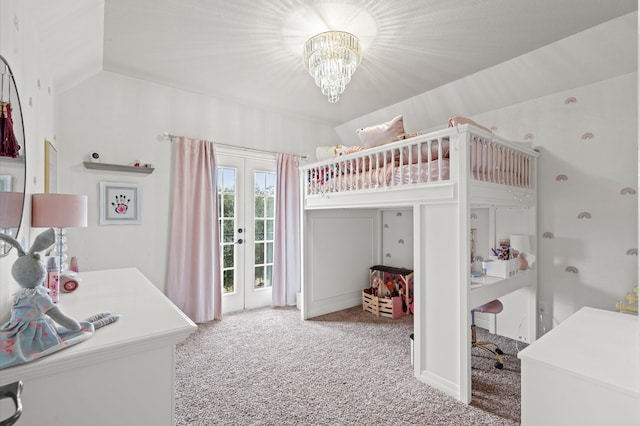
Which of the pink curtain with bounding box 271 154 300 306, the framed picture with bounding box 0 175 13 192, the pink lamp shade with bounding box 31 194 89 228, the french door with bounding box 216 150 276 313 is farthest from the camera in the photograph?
the pink curtain with bounding box 271 154 300 306

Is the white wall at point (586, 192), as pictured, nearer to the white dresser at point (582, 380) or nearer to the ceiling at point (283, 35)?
the ceiling at point (283, 35)

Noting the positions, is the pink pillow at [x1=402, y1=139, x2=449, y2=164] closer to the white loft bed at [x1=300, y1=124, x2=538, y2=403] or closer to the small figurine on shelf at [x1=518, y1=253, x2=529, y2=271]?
the white loft bed at [x1=300, y1=124, x2=538, y2=403]

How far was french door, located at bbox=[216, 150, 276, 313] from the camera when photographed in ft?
11.8

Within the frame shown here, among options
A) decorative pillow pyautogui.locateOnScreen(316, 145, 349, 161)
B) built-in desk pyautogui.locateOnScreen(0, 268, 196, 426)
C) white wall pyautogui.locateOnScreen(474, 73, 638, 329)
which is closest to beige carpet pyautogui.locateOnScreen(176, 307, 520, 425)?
white wall pyautogui.locateOnScreen(474, 73, 638, 329)

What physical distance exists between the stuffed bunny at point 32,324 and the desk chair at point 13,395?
61 mm

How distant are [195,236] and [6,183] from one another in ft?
6.91

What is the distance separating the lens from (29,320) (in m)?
0.94

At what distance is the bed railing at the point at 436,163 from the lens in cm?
199

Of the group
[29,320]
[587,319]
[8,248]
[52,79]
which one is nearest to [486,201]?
[587,319]

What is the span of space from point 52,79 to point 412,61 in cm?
277

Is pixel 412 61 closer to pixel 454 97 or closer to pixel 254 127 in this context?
pixel 454 97

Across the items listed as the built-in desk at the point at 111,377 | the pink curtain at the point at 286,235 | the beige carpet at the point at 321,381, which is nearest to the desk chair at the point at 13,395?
the built-in desk at the point at 111,377

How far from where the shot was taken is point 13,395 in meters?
0.80

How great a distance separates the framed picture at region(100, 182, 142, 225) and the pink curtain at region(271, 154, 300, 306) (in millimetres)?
1510
